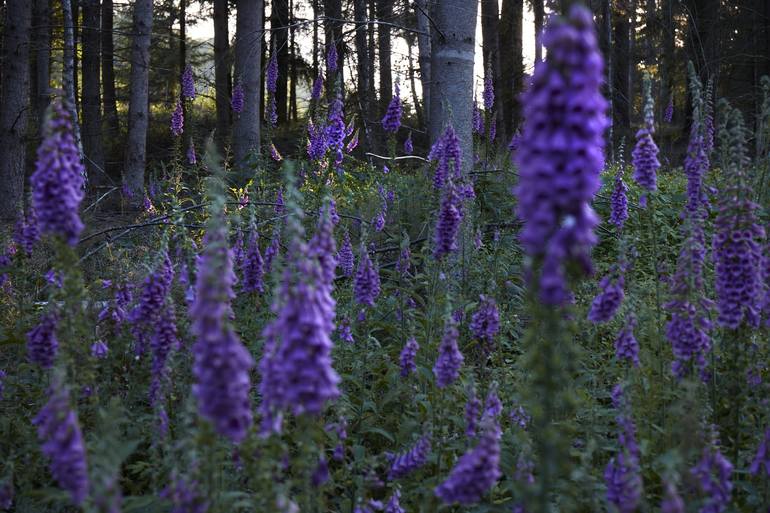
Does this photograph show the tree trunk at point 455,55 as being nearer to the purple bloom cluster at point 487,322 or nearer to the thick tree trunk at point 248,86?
the purple bloom cluster at point 487,322

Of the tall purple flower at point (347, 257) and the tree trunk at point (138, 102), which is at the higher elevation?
the tree trunk at point (138, 102)

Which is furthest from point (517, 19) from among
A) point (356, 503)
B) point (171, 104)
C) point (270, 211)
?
point (356, 503)

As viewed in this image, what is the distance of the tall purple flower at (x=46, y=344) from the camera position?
3340 mm

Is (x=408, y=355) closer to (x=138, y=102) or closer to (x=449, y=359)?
(x=449, y=359)

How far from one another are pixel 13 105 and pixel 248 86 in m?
4.13

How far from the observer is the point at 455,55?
7.05m

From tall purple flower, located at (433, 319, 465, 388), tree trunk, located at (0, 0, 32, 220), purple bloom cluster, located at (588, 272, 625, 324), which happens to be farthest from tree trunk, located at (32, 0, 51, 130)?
purple bloom cluster, located at (588, 272, 625, 324)

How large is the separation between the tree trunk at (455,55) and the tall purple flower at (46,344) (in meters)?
4.54

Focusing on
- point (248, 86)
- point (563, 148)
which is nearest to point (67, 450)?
point (563, 148)

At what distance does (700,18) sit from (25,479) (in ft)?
80.5

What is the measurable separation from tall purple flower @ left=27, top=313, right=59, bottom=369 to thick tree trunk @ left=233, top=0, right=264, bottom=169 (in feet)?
30.4

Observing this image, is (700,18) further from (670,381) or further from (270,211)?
(670,381)

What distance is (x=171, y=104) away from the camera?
30.3 m

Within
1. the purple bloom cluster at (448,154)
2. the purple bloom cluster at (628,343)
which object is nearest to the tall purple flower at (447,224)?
the purple bloom cluster at (448,154)
